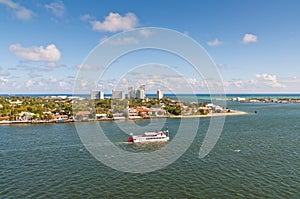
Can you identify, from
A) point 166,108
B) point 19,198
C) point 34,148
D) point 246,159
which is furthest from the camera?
point 166,108

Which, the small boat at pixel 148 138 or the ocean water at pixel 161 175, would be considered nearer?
the ocean water at pixel 161 175

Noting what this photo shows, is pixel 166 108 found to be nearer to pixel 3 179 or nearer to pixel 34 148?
pixel 34 148

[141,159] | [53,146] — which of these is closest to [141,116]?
[53,146]

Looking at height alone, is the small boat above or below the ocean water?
above

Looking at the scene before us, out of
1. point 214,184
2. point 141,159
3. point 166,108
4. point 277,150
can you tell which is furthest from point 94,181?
point 166,108

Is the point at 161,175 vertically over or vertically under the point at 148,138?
under

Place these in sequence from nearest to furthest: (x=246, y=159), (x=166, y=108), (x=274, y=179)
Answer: (x=274, y=179) → (x=246, y=159) → (x=166, y=108)

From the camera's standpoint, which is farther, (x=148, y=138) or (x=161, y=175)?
(x=148, y=138)

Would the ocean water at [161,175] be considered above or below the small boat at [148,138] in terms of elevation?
below

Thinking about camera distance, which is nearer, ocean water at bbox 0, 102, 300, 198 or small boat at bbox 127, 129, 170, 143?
ocean water at bbox 0, 102, 300, 198

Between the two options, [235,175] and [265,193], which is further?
[235,175]
